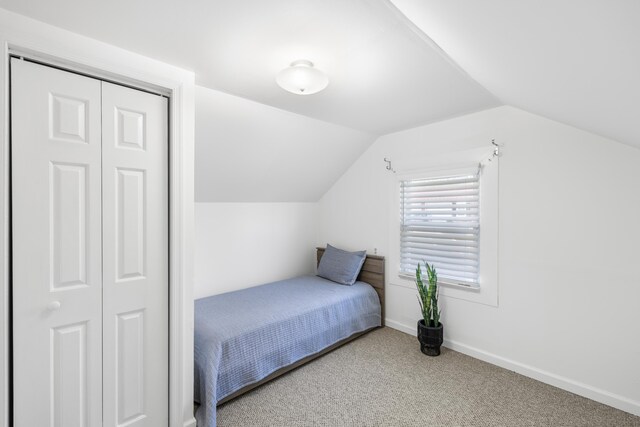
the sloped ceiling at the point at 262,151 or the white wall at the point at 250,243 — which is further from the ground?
the sloped ceiling at the point at 262,151

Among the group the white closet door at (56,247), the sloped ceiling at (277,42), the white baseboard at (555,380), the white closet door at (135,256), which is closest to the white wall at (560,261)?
the white baseboard at (555,380)

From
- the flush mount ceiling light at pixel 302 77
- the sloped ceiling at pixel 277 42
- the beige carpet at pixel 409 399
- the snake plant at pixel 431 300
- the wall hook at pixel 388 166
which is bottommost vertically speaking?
the beige carpet at pixel 409 399

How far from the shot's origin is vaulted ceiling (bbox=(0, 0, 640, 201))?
95 cm

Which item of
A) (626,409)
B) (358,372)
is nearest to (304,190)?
(358,372)

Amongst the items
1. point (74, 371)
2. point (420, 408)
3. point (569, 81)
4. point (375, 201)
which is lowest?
point (420, 408)

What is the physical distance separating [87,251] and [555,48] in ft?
7.44

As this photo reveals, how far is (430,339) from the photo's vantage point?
2861 mm

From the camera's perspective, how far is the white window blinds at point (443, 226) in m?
2.88

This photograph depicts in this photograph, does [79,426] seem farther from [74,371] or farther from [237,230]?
[237,230]

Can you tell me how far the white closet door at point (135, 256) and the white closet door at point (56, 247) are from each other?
6cm

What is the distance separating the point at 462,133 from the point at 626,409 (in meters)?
2.39

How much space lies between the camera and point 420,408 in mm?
2156

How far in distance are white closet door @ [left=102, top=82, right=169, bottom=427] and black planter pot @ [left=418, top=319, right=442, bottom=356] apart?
2.18 meters

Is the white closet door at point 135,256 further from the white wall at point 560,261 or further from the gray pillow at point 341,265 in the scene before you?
the white wall at point 560,261
